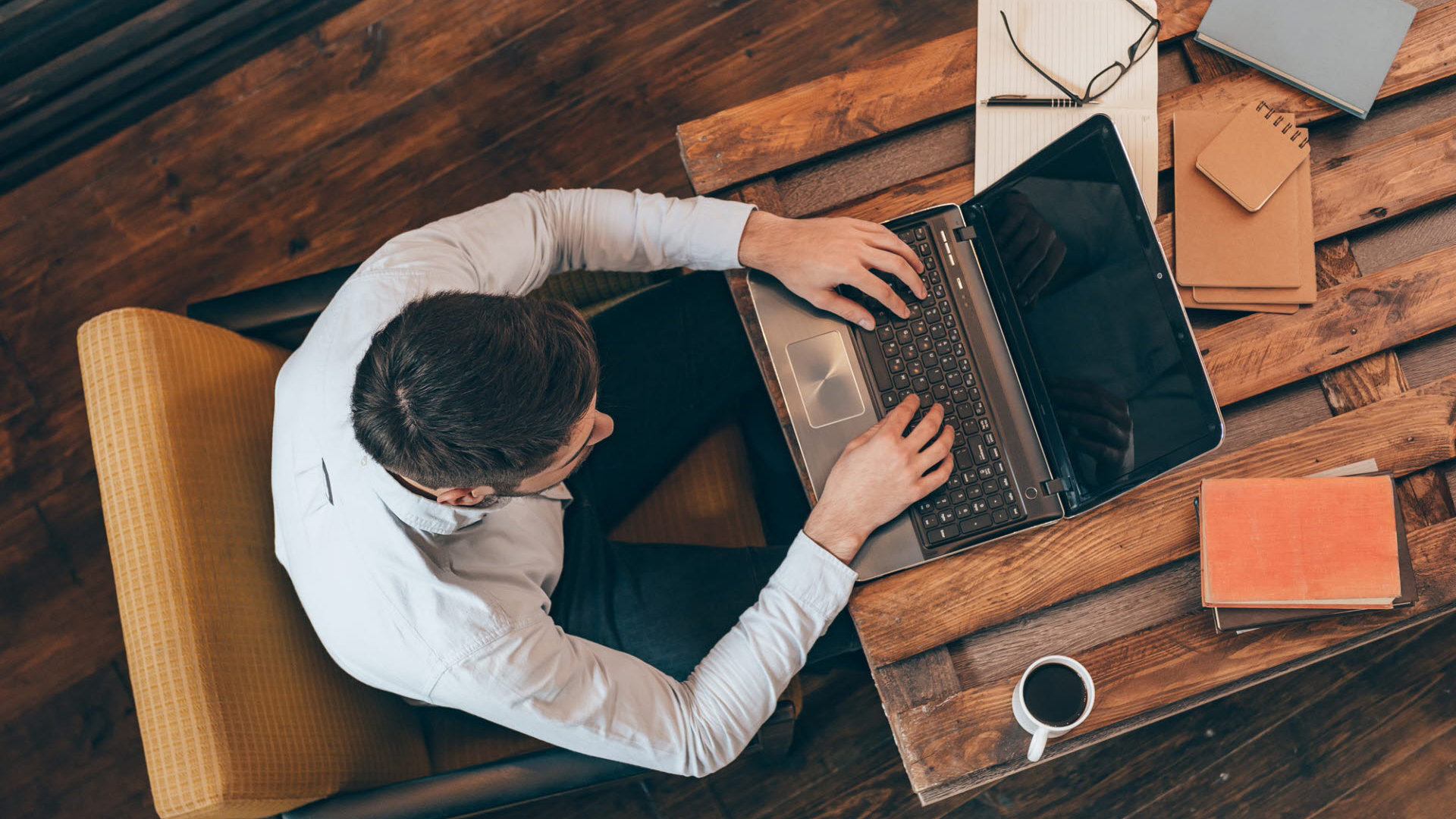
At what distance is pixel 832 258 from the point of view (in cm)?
107

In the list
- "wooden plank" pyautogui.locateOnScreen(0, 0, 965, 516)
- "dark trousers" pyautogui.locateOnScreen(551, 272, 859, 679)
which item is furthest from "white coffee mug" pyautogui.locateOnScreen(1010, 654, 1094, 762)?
"wooden plank" pyautogui.locateOnScreen(0, 0, 965, 516)

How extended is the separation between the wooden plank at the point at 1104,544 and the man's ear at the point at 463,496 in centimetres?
47

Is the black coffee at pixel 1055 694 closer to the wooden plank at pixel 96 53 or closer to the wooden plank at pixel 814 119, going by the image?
the wooden plank at pixel 814 119

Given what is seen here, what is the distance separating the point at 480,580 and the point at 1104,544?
30.0 inches

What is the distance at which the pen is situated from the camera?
114cm

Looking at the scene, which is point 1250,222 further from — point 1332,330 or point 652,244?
point 652,244

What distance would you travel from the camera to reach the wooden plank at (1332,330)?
1084mm

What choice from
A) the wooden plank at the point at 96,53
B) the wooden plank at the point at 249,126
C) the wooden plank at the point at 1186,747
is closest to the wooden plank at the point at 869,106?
the wooden plank at the point at 249,126

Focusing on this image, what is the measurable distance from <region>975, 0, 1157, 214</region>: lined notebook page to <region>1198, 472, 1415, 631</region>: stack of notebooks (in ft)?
1.31

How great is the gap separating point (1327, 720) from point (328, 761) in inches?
71.8

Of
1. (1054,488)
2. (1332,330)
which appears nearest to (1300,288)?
(1332,330)

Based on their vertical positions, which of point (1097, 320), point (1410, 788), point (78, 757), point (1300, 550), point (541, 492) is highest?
point (1097, 320)

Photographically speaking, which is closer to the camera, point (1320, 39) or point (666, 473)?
point (1320, 39)

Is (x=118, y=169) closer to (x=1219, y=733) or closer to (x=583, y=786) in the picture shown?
(x=583, y=786)
